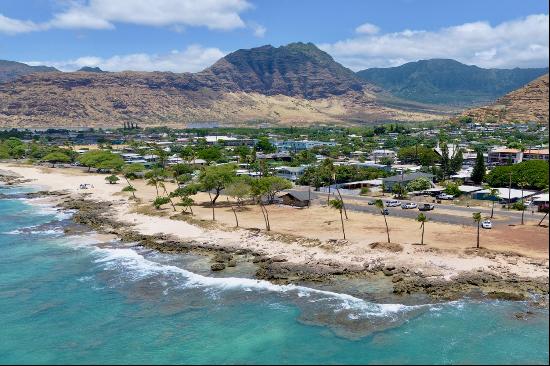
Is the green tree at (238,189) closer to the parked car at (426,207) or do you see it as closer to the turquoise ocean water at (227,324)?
the parked car at (426,207)

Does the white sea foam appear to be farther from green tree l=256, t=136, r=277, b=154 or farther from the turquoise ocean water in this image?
green tree l=256, t=136, r=277, b=154

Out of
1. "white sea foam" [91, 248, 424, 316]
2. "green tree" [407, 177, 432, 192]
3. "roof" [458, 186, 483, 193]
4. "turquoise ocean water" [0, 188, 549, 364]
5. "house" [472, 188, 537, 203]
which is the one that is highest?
"green tree" [407, 177, 432, 192]

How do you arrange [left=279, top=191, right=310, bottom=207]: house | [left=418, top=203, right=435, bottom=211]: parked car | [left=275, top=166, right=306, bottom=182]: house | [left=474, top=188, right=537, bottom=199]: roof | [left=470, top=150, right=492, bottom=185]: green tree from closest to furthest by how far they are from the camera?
[left=418, top=203, right=435, bottom=211]: parked car < [left=474, top=188, right=537, bottom=199]: roof < [left=279, top=191, right=310, bottom=207]: house < [left=470, top=150, right=492, bottom=185]: green tree < [left=275, top=166, right=306, bottom=182]: house

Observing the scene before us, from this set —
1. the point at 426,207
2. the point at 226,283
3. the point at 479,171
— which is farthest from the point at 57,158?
the point at 226,283

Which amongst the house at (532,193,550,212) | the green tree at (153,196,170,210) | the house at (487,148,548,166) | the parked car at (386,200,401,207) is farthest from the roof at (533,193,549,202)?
the green tree at (153,196,170,210)

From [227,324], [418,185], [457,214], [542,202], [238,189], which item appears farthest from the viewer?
[418,185]

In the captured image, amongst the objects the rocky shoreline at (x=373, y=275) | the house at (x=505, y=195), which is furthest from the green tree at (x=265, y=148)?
the rocky shoreline at (x=373, y=275)

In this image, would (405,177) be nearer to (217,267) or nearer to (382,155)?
(217,267)
